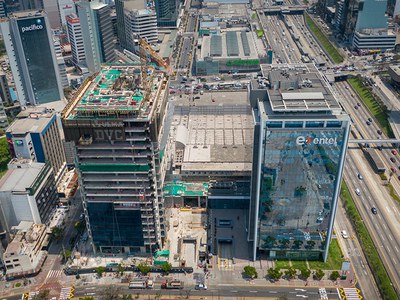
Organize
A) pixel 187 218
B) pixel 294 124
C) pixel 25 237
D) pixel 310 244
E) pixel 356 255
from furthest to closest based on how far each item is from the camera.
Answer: pixel 187 218
pixel 25 237
pixel 356 255
pixel 310 244
pixel 294 124

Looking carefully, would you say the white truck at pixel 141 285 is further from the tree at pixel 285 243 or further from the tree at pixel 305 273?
the tree at pixel 305 273

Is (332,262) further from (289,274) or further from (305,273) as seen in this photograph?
(289,274)

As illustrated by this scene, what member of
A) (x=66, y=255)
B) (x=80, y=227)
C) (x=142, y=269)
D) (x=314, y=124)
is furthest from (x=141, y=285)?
(x=314, y=124)

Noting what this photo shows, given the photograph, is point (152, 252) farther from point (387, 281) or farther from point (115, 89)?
point (387, 281)

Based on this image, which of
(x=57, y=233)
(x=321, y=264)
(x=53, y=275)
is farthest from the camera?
(x=57, y=233)

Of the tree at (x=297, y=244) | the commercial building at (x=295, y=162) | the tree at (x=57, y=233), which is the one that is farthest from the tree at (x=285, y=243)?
the tree at (x=57, y=233)

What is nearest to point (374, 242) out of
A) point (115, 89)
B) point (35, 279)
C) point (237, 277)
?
point (237, 277)

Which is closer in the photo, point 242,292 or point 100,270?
point 242,292
